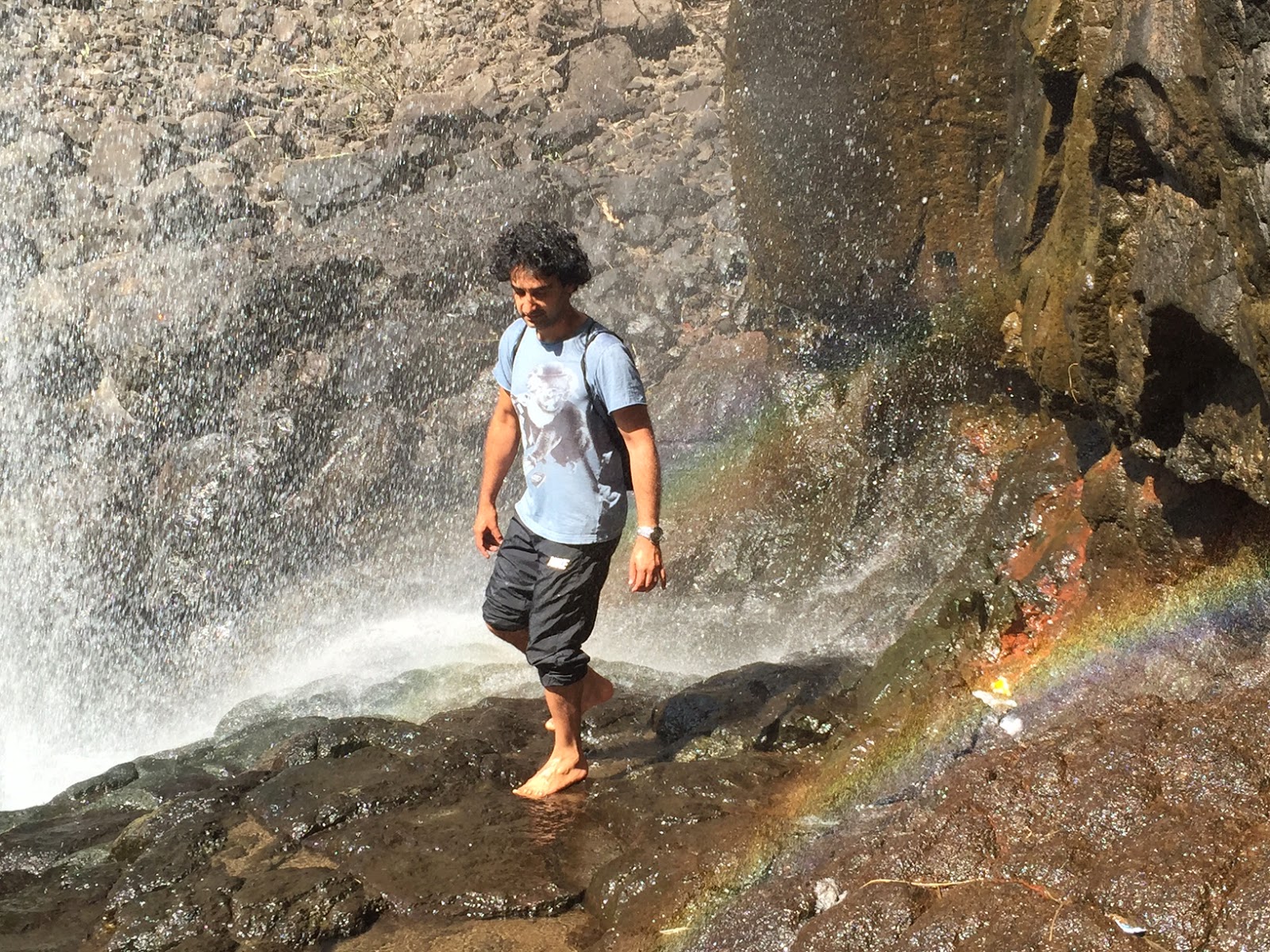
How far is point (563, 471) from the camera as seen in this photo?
3.76 meters

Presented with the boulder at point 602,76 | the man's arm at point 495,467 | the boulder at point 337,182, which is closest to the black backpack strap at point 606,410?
the man's arm at point 495,467

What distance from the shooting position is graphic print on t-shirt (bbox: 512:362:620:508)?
146 inches

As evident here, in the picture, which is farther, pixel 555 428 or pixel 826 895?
pixel 555 428

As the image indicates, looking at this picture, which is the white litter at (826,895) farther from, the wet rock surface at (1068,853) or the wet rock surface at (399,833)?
the wet rock surface at (399,833)

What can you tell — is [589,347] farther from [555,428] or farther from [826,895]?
[826,895]

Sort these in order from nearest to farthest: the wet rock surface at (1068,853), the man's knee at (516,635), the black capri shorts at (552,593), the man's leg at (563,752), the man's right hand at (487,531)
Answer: the wet rock surface at (1068,853) → the black capri shorts at (552,593) → the man's leg at (563,752) → the man's knee at (516,635) → the man's right hand at (487,531)

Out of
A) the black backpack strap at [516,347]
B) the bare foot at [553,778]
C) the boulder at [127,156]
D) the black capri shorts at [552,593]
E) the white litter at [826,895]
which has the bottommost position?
the bare foot at [553,778]

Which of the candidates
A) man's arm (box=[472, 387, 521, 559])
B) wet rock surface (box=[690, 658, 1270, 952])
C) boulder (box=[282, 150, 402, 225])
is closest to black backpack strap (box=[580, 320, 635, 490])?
man's arm (box=[472, 387, 521, 559])

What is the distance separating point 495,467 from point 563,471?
18.5 inches

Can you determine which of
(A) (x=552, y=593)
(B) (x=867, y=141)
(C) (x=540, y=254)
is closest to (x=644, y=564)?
(A) (x=552, y=593)

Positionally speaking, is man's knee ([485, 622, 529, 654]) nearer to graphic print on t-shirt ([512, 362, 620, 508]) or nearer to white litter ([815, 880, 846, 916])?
graphic print on t-shirt ([512, 362, 620, 508])

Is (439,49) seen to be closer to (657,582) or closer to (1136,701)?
(657,582)

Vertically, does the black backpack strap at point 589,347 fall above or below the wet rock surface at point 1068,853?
above

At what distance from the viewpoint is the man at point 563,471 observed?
3.63 meters
